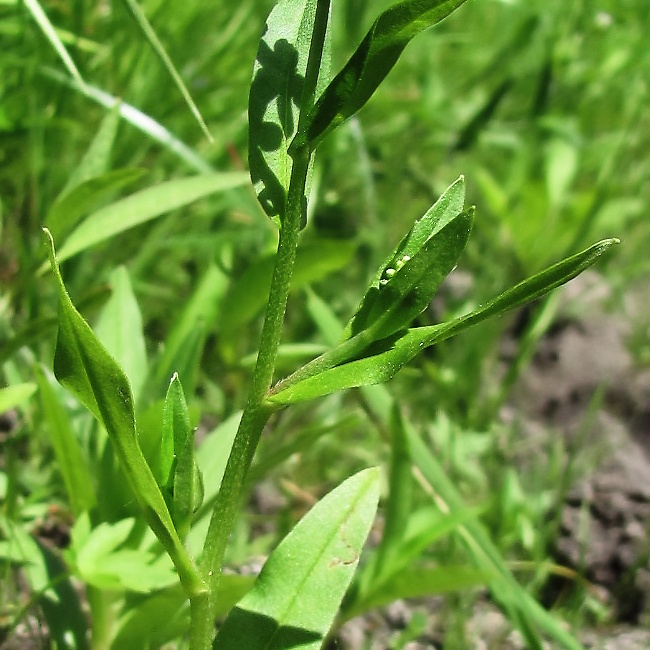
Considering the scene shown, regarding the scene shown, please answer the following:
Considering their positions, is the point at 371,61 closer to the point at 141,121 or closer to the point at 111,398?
the point at 111,398

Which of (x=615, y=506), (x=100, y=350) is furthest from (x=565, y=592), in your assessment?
(x=100, y=350)

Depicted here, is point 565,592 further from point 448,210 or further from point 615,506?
point 448,210

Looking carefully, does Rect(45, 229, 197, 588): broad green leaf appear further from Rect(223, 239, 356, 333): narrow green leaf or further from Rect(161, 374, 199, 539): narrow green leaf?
Rect(223, 239, 356, 333): narrow green leaf

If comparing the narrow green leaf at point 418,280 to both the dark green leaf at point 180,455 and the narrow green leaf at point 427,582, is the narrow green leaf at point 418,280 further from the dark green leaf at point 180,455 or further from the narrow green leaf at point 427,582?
the narrow green leaf at point 427,582

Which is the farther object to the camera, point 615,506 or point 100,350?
point 615,506

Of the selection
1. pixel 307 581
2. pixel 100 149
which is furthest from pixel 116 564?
pixel 100 149

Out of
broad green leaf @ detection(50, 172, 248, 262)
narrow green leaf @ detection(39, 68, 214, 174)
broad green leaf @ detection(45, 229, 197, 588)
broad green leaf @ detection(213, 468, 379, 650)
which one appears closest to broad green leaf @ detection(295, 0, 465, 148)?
broad green leaf @ detection(45, 229, 197, 588)
